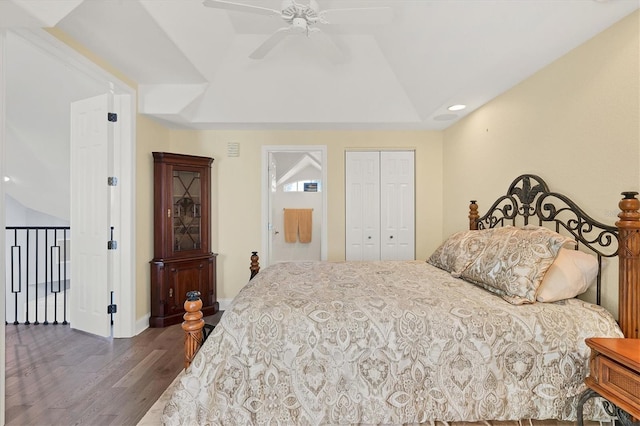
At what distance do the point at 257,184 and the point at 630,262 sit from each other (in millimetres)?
3443

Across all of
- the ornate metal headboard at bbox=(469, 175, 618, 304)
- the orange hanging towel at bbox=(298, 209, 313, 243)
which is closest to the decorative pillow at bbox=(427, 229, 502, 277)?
the ornate metal headboard at bbox=(469, 175, 618, 304)

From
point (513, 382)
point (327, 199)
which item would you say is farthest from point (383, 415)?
point (327, 199)

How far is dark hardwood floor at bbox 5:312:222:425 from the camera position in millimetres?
1877

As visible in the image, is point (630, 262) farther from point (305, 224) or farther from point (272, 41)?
point (305, 224)

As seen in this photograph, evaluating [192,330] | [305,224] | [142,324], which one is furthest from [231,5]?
[305,224]

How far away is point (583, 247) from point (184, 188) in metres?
3.75

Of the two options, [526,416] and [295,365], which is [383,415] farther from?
[526,416]

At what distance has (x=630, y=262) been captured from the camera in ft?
5.12

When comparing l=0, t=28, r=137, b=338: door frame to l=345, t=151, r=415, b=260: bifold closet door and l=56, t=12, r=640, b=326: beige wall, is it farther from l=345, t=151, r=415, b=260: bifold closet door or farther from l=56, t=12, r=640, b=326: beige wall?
l=345, t=151, r=415, b=260: bifold closet door

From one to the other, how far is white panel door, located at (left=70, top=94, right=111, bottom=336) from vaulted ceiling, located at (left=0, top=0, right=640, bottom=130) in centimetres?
53

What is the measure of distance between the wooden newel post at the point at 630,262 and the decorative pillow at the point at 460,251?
756 mm

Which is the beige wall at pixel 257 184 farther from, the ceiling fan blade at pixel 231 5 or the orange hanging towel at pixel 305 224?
the orange hanging towel at pixel 305 224

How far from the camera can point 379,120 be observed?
3486mm

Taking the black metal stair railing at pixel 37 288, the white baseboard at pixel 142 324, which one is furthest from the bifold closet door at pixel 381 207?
the black metal stair railing at pixel 37 288
